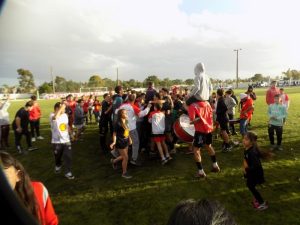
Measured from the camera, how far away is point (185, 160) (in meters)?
8.45

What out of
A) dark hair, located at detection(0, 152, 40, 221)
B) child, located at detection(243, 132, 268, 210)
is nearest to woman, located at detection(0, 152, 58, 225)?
dark hair, located at detection(0, 152, 40, 221)

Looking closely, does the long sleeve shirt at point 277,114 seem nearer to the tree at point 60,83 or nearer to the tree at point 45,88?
the tree at point 45,88

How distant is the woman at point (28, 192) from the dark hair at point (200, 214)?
4.80ft

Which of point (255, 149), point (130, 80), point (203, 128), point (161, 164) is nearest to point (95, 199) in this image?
point (161, 164)

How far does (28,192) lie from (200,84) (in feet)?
17.8

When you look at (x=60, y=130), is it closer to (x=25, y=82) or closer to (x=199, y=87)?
(x=199, y=87)

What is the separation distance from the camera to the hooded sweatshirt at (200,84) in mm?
6984

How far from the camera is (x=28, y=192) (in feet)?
→ 7.52

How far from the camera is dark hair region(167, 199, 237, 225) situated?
1.15 m

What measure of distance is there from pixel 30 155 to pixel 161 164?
5251 millimetres

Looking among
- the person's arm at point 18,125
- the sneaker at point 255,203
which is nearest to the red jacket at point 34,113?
the person's arm at point 18,125

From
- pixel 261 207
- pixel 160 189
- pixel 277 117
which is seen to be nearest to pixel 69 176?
pixel 160 189

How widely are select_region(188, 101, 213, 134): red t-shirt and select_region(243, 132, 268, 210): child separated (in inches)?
55.1

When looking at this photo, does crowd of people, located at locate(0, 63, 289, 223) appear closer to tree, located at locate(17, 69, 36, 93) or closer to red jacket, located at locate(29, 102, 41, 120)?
red jacket, located at locate(29, 102, 41, 120)
